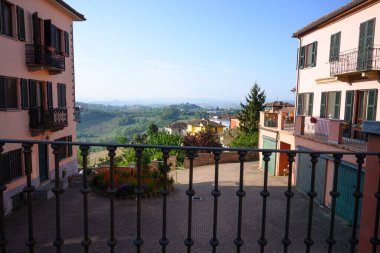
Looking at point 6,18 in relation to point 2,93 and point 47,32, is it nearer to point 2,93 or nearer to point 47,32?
point 47,32

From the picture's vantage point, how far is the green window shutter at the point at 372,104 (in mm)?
12962

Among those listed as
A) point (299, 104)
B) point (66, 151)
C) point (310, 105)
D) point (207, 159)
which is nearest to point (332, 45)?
point (310, 105)

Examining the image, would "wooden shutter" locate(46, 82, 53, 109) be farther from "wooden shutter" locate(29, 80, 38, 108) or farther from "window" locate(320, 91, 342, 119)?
"window" locate(320, 91, 342, 119)

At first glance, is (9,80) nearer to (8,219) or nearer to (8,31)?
(8,31)

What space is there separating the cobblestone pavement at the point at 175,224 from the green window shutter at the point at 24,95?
460 centimetres

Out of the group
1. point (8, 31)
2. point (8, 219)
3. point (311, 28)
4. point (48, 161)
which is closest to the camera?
point (8, 219)

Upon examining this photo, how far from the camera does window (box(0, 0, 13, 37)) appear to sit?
11.8 meters

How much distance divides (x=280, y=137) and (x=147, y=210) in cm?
1102

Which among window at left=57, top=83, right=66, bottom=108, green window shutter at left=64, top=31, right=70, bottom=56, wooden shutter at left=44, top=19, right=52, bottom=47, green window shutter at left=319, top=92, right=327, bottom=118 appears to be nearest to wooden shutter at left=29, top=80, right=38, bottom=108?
wooden shutter at left=44, top=19, right=52, bottom=47

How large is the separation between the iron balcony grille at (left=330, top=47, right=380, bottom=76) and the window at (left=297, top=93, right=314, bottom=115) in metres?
3.23

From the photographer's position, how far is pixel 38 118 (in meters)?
14.0

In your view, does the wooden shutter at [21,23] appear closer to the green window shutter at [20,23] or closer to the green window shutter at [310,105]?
the green window shutter at [20,23]

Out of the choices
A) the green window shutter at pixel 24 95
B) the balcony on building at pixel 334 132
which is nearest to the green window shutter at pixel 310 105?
the balcony on building at pixel 334 132

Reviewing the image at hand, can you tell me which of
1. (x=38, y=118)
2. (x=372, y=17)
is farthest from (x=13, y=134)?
(x=372, y=17)
